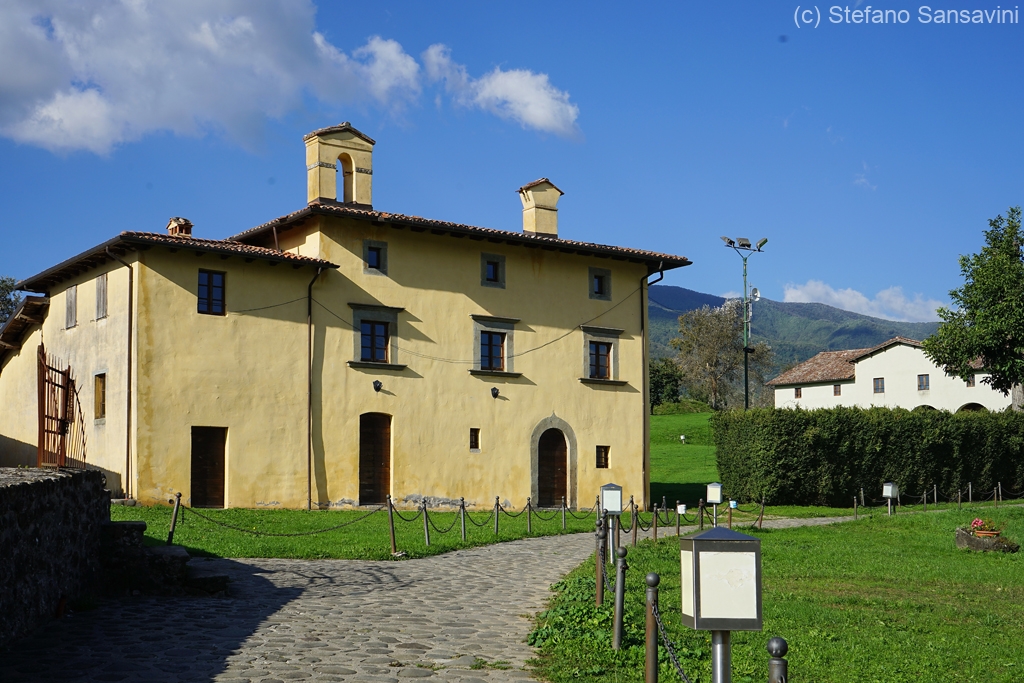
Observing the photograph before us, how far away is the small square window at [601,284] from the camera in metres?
32.2

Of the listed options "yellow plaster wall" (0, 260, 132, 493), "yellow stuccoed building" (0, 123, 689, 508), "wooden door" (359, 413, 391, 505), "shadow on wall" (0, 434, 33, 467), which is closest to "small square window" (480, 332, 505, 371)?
"yellow stuccoed building" (0, 123, 689, 508)

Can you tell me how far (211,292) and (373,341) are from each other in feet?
15.2

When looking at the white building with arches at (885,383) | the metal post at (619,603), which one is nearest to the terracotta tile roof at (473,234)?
the metal post at (619,603)

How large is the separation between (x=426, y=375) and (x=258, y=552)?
1249 cm

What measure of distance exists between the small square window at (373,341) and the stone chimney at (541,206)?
6.64 metres

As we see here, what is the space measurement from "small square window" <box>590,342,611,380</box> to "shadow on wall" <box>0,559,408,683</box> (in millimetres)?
18495

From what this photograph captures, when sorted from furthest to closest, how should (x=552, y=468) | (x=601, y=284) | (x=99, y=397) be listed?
(x=601, y=284) → (x=552, y=468) → (x=99, y=397)

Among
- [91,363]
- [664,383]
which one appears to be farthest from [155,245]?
[664,383]

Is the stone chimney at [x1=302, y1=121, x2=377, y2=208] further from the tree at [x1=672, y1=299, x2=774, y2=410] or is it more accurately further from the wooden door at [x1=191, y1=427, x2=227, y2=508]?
the tree at [x1=672, y1=299, x2=774, y2=410]

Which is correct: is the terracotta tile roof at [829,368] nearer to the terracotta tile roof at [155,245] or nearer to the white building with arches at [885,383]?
the white building with arches at [885,383]

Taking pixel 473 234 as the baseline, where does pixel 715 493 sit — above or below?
below

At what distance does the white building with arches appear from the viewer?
57125 millimetres

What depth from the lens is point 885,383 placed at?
6119 centimetres

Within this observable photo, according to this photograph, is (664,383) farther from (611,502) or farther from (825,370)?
(611,502)
